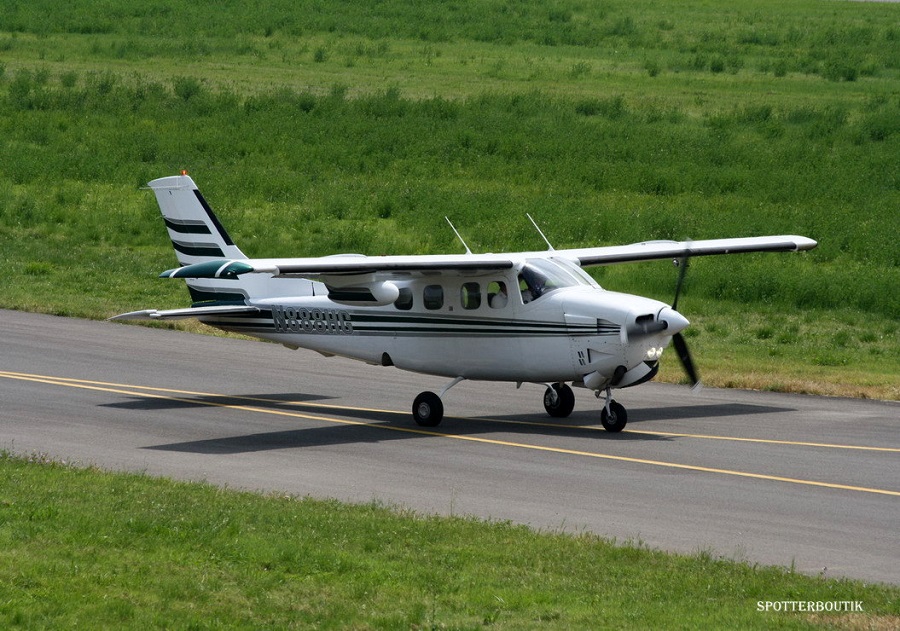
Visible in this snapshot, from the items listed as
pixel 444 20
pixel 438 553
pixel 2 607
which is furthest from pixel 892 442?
pixel 444 20

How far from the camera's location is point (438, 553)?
10.8 metres

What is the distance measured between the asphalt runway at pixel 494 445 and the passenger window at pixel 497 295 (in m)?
1.74

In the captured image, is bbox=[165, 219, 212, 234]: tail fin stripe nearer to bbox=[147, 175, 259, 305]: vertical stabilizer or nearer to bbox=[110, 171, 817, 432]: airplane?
bbox=[147, 175, 259, 305]: vertical stabilizer

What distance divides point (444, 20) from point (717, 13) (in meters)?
17.1

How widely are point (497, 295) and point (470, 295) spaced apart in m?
0.43

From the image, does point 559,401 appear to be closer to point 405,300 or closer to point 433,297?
point 433,297

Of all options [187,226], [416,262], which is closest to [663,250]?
[416,262]

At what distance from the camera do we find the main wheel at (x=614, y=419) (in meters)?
17.8

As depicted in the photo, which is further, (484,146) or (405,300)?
(484,146)

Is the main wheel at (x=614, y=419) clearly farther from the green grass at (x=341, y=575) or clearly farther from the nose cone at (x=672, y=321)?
the green grass at (x=341, y=575)

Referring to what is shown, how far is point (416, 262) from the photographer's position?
58.5ft

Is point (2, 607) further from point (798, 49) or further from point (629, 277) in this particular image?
point (798, 49)

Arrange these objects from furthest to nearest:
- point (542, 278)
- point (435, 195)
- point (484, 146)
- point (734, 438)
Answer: point (484, 146) < point (435, 195) < point (542, 278) < point (734, 438)

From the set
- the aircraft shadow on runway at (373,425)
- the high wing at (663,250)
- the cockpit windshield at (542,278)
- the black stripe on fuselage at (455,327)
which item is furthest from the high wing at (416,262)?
the aircraft shadow on runway at (373,425)
